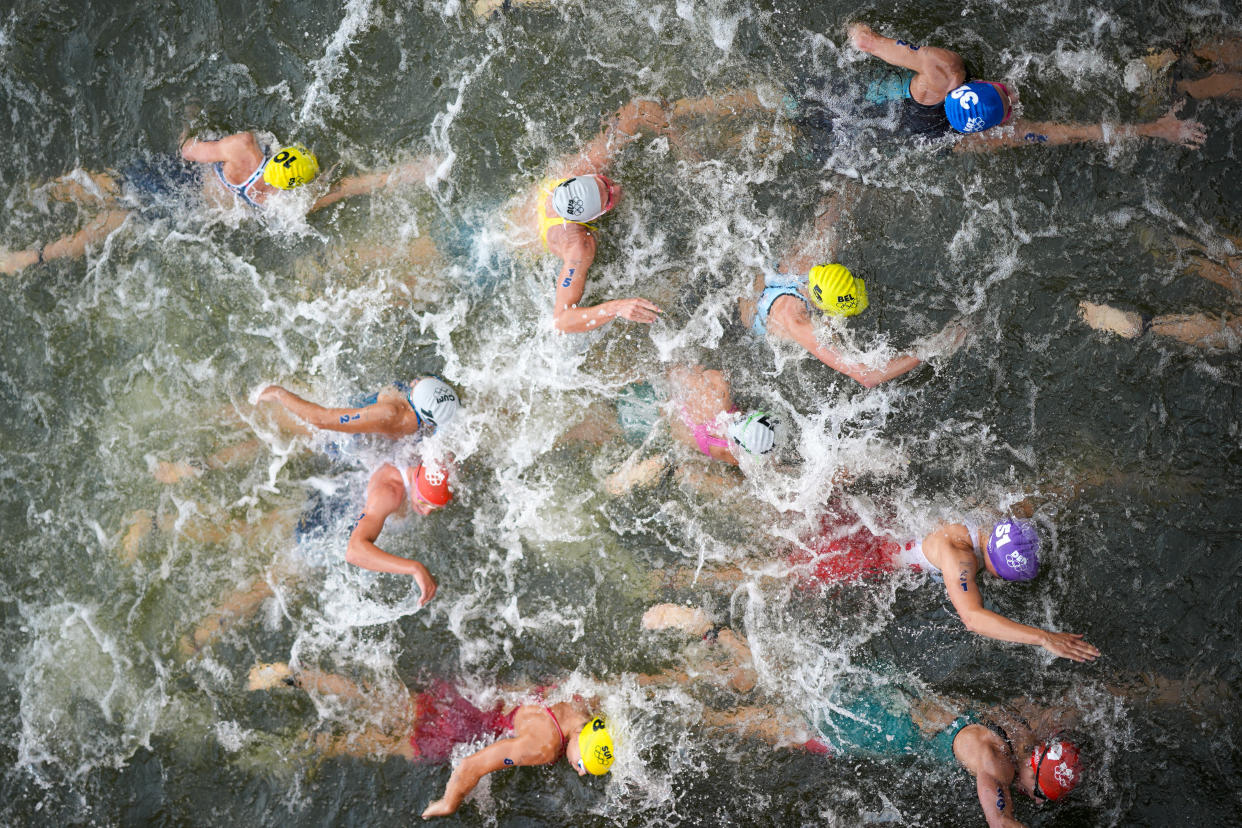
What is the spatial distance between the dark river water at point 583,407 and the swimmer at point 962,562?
0.17 meters

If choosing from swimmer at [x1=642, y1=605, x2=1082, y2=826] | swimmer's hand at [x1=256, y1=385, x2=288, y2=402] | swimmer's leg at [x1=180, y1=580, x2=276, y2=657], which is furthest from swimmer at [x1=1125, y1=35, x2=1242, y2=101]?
swimmer's leg at [x1=180, y1=580, x2=276, y2=657]

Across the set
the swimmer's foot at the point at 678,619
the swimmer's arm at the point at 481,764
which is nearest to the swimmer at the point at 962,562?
the swimmer's foot at the point at 678,619

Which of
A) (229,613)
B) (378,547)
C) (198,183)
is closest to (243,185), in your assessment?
(198,183)

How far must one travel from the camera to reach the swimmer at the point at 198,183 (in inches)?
290

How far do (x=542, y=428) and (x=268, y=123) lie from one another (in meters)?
3.80

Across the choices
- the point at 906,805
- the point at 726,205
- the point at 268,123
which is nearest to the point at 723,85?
the point at 726,205

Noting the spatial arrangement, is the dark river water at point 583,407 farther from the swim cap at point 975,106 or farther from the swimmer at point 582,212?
the swim cap at point 975,106

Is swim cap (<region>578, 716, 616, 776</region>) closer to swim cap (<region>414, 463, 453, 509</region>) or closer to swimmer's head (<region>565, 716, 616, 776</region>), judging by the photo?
swimmer's head (<region>565, 716, 616, 776</region>)

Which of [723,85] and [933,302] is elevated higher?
[723,85]

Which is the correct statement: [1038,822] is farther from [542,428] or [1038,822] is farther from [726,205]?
[726,205]

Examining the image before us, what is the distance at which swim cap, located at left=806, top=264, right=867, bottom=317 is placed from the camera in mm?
6520

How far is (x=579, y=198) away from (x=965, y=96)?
317 centimetres

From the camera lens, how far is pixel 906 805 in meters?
7.02

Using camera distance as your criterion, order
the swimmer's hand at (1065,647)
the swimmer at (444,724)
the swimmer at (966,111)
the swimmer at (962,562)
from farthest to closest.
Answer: the swimmer at (444,724) < the swimmer at (966,111) < the swimmer at (962,562) < the swimmer's hand at (1065,647)
